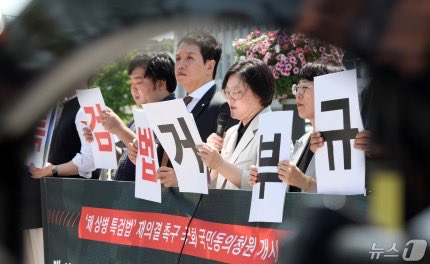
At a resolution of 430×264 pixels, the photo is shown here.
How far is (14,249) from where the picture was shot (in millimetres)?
1061

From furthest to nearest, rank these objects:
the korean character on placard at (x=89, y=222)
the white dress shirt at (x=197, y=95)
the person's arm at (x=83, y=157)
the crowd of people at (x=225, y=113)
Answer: the person's arm at (x=83, y=157) < the korean character on placard at (x=89, y=222) < the white dress shirt at (x=197, y=95) < the crowd of people at (x=225, y=113)

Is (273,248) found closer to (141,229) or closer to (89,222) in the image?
(141,229)

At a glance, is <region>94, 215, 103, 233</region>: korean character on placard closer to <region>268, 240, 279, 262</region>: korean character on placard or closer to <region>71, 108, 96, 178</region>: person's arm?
<region>71, 108, 96, 178</region>: person's arm

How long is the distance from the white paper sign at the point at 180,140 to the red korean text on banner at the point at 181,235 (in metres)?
0.21

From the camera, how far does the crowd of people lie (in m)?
4.38

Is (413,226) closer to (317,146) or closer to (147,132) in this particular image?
(317,146)

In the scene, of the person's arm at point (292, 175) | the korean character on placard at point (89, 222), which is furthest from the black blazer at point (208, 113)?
the person's arm at point (292, 175)

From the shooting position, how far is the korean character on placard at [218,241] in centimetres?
446

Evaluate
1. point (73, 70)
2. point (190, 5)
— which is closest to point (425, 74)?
point (190, 5)

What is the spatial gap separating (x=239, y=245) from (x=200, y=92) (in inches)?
48.6

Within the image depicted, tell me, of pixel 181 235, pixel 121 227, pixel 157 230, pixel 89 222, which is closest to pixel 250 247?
pixel 181 235

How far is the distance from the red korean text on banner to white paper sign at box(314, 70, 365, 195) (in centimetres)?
31

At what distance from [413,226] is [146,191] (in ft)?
13.9

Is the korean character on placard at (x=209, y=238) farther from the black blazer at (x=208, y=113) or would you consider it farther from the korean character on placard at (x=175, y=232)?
the black blazer at (x=208, y=113)
